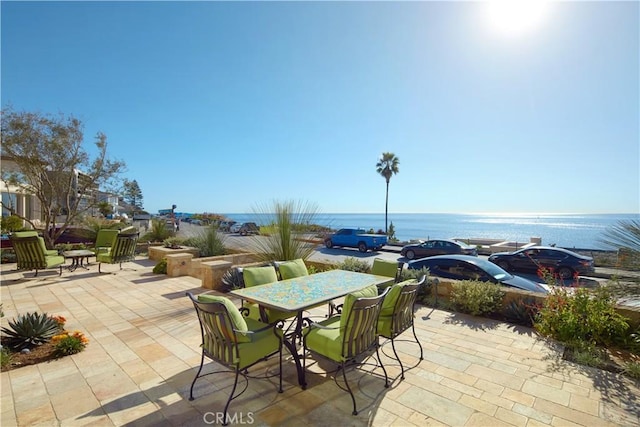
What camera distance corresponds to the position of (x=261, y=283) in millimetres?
3547

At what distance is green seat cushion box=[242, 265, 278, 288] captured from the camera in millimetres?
3479

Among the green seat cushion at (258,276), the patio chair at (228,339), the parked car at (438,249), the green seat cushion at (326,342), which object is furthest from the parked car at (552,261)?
the patio chair at (228,339)

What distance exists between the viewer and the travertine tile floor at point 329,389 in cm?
207

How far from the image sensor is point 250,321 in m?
2.88

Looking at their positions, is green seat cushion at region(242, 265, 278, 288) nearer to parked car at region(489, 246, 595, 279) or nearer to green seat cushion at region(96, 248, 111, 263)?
green seat cushion at region(96, 248, 111, 263)

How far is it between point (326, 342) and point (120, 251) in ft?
23.6

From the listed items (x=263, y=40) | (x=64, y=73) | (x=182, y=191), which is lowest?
(x=182, y=191)

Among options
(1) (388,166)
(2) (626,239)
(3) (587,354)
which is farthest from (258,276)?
(1) (388,166)

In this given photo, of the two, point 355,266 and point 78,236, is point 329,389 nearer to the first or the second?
point 355,266

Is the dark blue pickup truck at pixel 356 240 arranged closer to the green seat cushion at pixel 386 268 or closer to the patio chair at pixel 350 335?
the green seat cushion at pixel 386 268

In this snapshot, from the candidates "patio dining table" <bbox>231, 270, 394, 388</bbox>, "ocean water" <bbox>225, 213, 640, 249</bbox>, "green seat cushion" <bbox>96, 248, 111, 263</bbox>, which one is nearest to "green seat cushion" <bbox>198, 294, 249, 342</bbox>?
"patio dining table" <bbox>231, 270, 394, 388</bbox>

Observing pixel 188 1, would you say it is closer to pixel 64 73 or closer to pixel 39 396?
pixel 64 73

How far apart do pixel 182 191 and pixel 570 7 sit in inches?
1129

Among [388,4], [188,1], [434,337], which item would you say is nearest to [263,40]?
[188,1]
